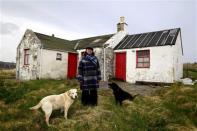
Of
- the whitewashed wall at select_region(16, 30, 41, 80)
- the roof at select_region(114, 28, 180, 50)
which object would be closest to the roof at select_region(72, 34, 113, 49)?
the roof at select_region(114, 28, 180, 50)

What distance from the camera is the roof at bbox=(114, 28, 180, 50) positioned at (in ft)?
53.0

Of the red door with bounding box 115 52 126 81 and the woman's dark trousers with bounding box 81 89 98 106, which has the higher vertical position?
the red door with bounding box 115 52 126 81

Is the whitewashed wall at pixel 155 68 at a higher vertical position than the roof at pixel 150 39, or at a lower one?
lower

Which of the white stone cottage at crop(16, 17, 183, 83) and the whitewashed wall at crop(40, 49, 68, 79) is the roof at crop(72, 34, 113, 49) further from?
the whitewashed wall at crop(40, 49, 68, 79)

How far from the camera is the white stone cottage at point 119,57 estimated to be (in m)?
15.9

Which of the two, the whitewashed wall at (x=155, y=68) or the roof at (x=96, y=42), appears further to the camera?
the roof at (x=96, y=42)

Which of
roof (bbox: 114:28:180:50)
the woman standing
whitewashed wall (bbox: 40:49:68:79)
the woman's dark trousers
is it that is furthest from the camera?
whitewashed wall (bbox: 40:49:68:79)

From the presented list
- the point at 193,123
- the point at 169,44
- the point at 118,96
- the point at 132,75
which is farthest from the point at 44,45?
the point at 193,123

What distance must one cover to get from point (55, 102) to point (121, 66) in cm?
1285

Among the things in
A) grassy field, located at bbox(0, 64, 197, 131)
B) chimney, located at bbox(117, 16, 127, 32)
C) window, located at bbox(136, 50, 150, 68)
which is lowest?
grassy field, located at bbox(0, 64, 197, 131)

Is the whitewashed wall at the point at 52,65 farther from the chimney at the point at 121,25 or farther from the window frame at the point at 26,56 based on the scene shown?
the chimney at the point at 121,25

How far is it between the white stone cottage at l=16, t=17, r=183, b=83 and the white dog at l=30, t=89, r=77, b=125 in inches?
417

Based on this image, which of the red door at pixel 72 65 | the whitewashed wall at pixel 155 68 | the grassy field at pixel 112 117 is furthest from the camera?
the red door at pixel 72 65

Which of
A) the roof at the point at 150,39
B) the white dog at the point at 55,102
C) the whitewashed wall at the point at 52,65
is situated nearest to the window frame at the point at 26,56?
the whitewashed wall at the point at 52,65
